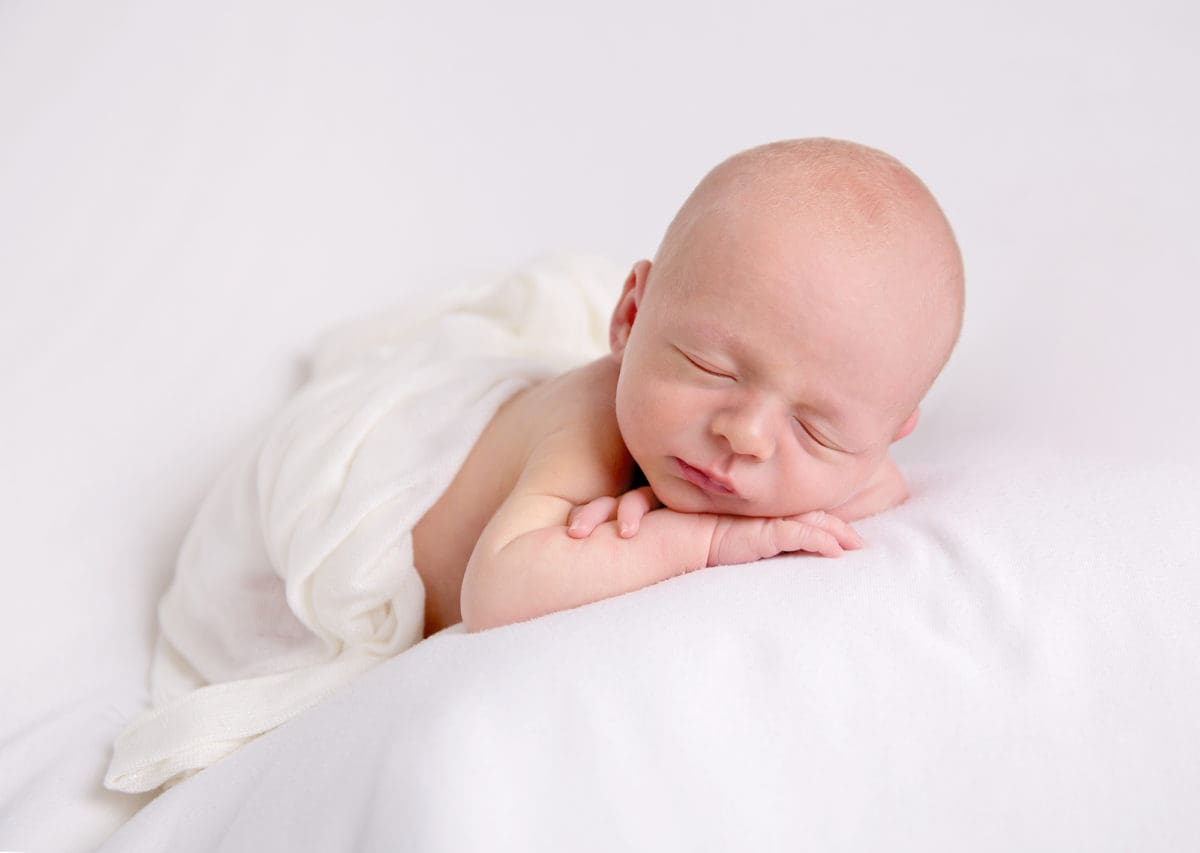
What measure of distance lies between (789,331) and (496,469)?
46cm

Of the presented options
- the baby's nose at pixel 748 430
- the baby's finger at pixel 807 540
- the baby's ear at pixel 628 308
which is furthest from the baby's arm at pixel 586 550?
the baby's ear at pixel 628 308

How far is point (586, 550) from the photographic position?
4.10 ft

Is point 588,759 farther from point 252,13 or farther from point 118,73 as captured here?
point 252,13

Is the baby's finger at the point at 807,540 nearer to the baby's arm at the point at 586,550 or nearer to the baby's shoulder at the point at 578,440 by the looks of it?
the baby's arm at the point at 586,550

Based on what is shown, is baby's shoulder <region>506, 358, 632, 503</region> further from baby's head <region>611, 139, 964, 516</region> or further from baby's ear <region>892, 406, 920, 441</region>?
baby's ear <region>892, 406, 920, 441</region>

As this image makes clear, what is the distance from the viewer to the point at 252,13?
7.65 ft

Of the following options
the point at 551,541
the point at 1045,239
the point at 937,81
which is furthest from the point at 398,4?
the point at 551,541

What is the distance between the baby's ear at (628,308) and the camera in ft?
4.65

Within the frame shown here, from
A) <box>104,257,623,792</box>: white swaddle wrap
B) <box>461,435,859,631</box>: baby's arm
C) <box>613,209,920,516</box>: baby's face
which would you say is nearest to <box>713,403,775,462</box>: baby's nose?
<box>613,209,920,516</box>: baby's face

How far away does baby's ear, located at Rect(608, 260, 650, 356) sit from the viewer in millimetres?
1418

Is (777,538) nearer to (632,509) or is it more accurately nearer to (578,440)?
(632,509)

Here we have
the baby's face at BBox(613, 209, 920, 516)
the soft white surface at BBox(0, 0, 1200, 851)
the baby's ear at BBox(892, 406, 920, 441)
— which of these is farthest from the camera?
the baby's ear at BBox(892, 406, 920, 441)

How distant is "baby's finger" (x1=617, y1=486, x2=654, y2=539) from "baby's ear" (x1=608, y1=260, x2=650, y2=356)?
0.19 m

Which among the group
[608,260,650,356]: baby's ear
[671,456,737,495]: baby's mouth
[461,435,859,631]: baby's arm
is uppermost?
[608,260,650,356]: baby's ear
